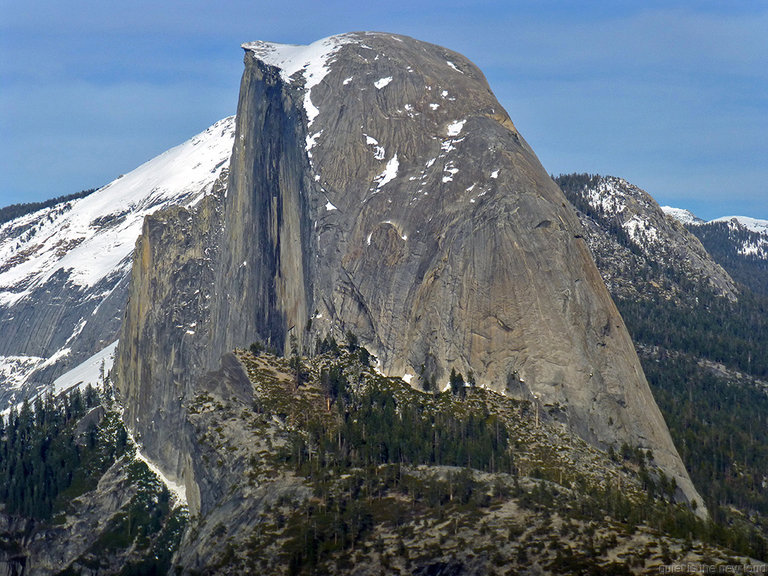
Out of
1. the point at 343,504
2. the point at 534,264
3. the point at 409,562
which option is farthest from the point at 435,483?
the point at 534,264

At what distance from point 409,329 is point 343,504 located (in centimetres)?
4793

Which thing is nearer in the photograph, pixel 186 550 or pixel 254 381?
pixel 186 550

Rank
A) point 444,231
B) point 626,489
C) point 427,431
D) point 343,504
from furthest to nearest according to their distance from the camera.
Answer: point 444,231 < point 427,431 < point 626,489 < point 343,504

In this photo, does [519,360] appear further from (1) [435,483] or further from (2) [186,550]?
(2) [186,550]

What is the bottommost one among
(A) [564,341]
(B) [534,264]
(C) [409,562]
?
(C) [409,562]

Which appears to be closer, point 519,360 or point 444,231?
point 519,360

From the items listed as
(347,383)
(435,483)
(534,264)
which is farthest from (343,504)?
(534,264)

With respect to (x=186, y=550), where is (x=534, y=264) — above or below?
above

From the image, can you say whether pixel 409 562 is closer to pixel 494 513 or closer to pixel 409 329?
pixel 494 513

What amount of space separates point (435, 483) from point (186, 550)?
1303 inches

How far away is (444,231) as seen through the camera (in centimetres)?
19788

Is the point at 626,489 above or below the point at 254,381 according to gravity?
below

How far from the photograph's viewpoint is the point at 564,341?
18212cm

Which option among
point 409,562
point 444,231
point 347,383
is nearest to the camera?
point 409,562
